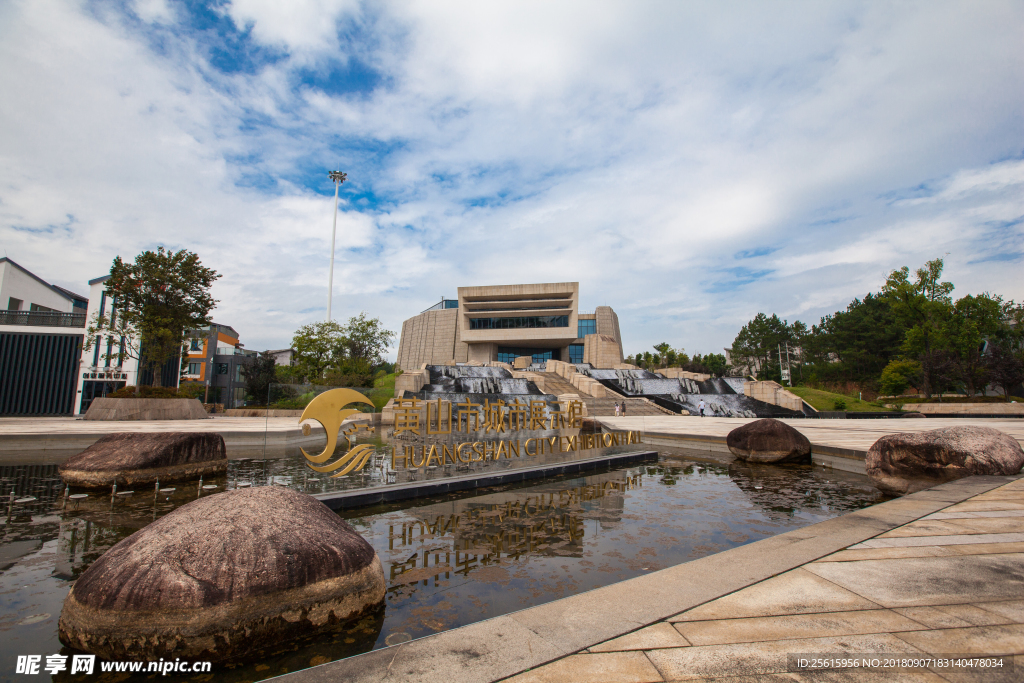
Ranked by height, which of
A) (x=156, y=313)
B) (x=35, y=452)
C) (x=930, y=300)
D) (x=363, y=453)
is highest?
(x=930, y=300)

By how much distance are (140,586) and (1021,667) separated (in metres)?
4.25

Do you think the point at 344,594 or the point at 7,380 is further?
the point at 7,380

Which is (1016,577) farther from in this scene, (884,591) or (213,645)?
(213,645)

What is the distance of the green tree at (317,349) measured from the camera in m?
37.9

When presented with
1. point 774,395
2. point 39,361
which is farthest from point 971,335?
point 39,361

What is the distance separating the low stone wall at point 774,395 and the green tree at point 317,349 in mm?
31511

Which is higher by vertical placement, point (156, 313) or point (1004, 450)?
point (156, 313)

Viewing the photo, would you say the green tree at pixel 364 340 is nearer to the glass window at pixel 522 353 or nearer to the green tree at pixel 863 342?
the glass window at pixel 522 353

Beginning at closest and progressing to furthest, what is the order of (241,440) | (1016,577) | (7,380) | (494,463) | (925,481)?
(1016,577) < (925,481) < (494,463) < (241,440) < (7,380)

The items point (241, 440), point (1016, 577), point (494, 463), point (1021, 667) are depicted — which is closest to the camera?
point (1021, 667)

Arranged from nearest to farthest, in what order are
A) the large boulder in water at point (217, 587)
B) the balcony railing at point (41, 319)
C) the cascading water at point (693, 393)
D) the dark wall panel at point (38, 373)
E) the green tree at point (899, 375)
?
1. the large boulder in water at point (217, 587)
2. the dark wall panel at point (38, 373)
3. the balcony railing at point (41, 319)
4. the cascading water at point (693, 393)
5. the green tree at point (899, 375)

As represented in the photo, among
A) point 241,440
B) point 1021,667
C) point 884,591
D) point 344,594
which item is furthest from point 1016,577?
point 241,440

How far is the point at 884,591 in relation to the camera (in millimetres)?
2857

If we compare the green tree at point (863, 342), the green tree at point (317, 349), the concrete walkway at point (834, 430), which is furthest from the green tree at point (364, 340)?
the green tree at point (863, 342)
